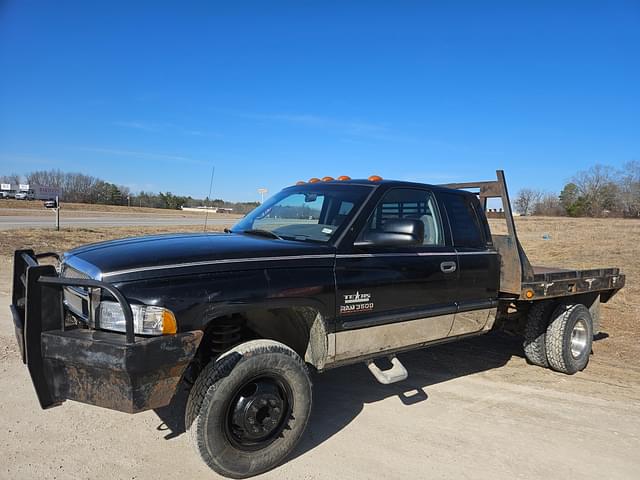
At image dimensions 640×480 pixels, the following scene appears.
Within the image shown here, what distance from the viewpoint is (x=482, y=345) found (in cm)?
621

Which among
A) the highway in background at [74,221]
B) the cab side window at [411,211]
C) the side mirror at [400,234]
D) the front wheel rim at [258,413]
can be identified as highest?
the cab side window at [411,211]

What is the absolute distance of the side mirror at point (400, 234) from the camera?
3.25 meters

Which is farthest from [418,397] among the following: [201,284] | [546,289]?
[201,284]

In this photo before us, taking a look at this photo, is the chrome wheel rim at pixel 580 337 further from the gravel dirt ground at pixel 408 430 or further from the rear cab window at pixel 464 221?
the rear cab window at pixel 464 221

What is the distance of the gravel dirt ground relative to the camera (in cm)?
303

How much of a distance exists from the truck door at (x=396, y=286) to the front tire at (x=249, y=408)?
445 millimetres

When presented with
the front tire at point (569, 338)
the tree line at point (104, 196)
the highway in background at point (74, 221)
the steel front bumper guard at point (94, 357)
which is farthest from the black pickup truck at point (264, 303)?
the tree line at point (104, 196)

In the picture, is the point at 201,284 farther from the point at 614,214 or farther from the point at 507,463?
the point at 614,214

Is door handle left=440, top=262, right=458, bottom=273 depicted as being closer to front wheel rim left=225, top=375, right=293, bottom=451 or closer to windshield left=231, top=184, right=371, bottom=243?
windshield left=231, top=184, right=371, bottom=243

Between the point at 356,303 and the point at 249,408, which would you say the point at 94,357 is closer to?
the point at 249,408

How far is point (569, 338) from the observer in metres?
5.11

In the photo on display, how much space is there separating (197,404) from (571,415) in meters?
3.23

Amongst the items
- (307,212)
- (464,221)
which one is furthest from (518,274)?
(307,212)

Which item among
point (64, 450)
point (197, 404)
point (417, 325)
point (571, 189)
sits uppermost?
point (571, 189)
